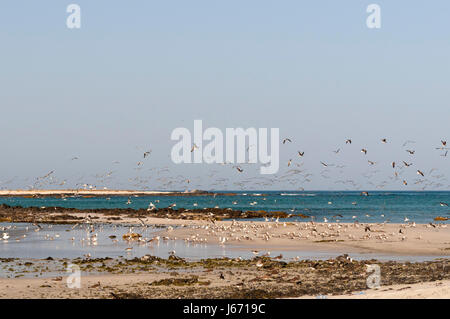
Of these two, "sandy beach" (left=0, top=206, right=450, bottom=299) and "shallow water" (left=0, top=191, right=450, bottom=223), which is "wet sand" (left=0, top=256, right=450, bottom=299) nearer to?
"sandy beach" (left=0, top=206, right=450, bottom=299)

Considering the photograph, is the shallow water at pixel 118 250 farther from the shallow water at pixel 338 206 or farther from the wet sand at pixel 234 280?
the shallow water at pixel 338 206

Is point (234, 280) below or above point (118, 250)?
above

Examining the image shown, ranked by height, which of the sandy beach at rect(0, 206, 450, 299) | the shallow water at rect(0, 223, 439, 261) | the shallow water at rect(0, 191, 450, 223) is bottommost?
the shallow water at rect(0, 191, 450, 223)

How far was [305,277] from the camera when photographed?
22531 mm

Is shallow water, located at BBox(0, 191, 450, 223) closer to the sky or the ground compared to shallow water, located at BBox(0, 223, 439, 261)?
closer to the ground

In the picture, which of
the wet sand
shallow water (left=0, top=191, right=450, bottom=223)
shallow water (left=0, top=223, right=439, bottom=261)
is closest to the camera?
the wet sand

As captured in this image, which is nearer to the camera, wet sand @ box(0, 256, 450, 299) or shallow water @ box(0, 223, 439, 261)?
wet sand @ box(0, 256, 450, 299)

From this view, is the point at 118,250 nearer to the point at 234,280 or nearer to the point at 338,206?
the point at 234,280

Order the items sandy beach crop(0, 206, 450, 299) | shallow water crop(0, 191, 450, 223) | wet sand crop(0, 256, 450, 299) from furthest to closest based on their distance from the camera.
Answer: shallow water crop(0, 191, 450, 223)
sandy beach crop(0, 206, 450, 299)
wet sand crop(0, 256, 450, 299)

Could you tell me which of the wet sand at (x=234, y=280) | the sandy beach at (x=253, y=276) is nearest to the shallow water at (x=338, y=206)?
the sandy beach at (x=253, y=276)

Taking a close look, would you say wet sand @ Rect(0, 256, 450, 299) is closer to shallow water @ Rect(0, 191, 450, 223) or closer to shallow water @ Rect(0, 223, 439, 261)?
shallow water @ Rect(0, 223, 439, 261)

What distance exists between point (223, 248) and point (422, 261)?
10.5 metres

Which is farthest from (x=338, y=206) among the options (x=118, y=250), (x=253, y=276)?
(x=253, y=276)

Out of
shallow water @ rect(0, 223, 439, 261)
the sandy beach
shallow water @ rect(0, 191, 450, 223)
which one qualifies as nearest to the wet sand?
the sandy beach
